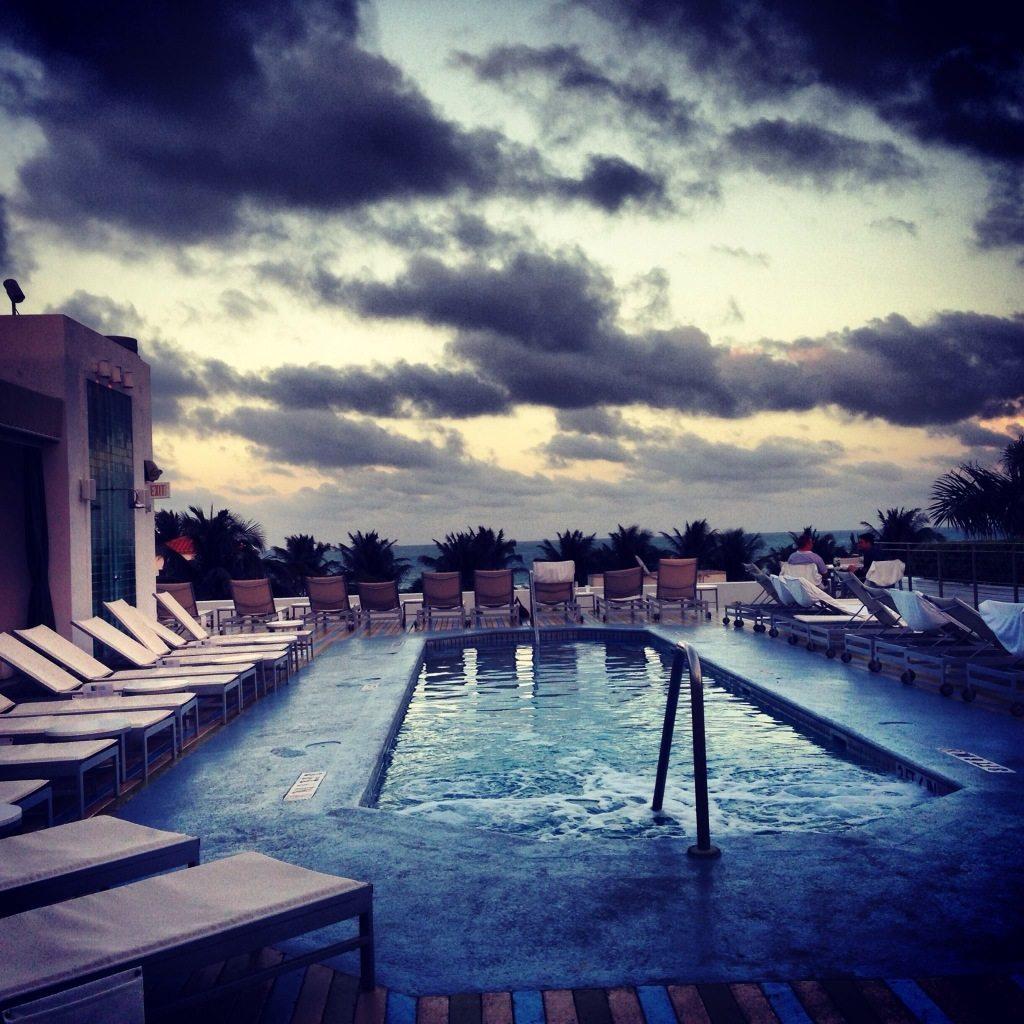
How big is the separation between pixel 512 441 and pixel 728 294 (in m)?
8.00

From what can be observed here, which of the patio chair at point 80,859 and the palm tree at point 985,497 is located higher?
the palm tree at point 985,497

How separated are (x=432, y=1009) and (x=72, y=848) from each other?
4.26ft

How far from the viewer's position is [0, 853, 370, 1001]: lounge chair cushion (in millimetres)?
2023

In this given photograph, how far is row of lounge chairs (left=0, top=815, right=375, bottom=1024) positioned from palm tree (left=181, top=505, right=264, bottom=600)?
16.4m

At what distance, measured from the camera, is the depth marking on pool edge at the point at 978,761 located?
15.9ft

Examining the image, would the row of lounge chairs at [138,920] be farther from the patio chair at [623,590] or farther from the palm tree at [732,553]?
the palm tree at [732,553]

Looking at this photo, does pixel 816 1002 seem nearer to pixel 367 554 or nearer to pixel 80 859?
pixel 80 859

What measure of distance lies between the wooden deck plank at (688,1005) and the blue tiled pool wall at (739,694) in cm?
279

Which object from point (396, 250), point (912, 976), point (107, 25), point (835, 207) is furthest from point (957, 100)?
point (912, 976)

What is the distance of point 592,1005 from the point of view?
7.83 feet

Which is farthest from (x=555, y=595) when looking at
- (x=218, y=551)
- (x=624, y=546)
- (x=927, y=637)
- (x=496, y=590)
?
(x=218, y=551)

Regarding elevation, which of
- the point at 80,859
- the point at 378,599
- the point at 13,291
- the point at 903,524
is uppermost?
the point at 13,291

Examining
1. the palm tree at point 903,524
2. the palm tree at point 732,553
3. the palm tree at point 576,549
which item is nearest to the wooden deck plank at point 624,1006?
the palm tree at point 576,549

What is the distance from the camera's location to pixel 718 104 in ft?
44.4
